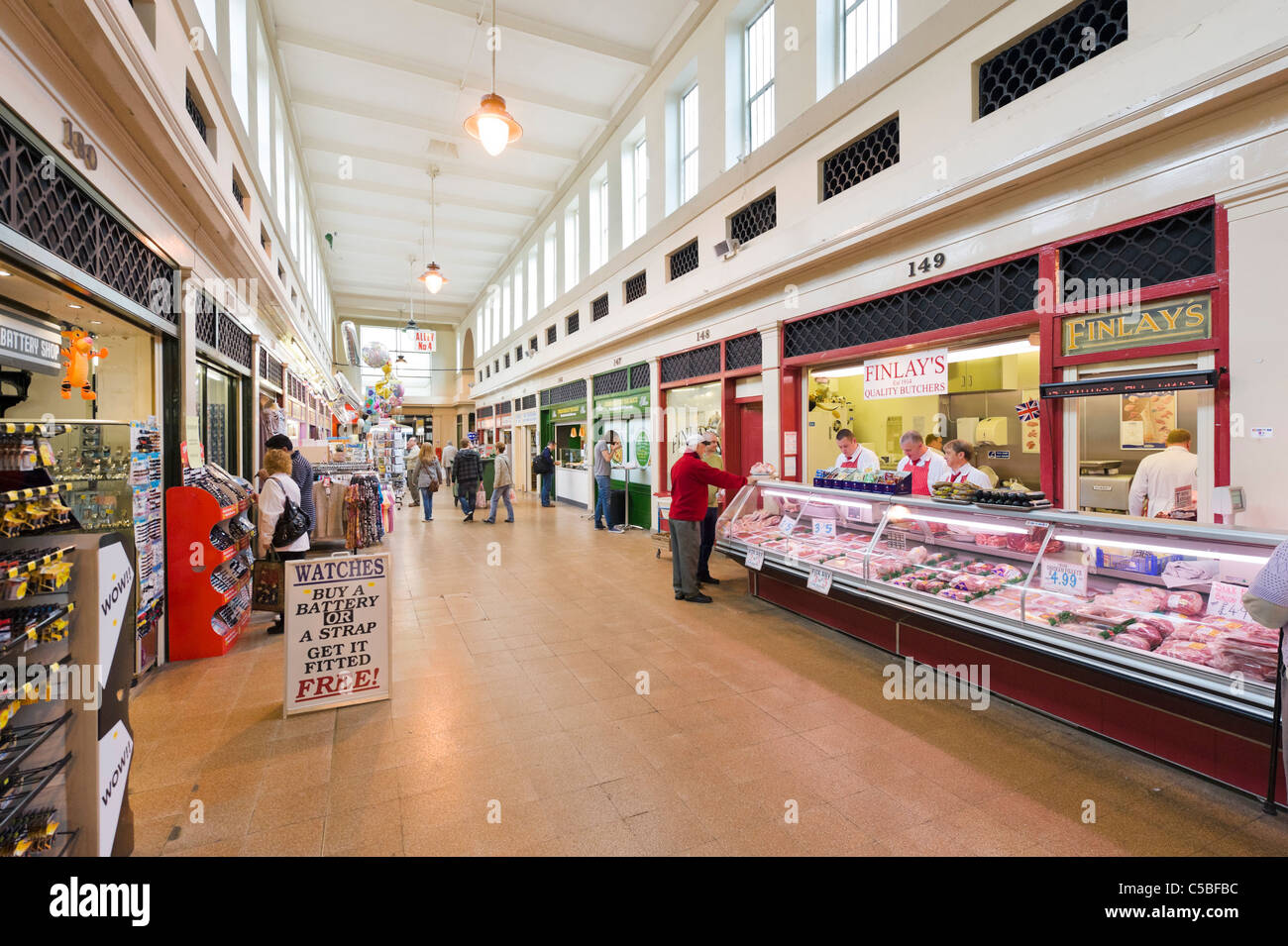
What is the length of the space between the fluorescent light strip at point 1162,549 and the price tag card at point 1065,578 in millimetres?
143

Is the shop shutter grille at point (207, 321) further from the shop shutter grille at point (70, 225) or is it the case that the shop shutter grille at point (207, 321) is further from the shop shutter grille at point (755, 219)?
the shop shutter grille at point (755, 219)

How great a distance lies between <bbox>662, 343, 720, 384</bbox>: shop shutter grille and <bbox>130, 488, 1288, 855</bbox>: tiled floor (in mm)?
4879

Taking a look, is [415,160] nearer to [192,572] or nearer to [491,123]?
[491,123]

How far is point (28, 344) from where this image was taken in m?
2.98

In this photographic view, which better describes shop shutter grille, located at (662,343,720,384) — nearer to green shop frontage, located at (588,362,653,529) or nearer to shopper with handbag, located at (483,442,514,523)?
green shop frontage, located at (588,362,653,529)

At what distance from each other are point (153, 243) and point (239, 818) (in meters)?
4.02

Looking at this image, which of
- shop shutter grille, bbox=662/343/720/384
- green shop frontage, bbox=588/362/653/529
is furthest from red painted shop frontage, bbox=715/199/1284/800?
green shop frontage, bbox=588/362/653/529

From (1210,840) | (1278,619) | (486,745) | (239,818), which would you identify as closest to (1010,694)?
(1210,840)

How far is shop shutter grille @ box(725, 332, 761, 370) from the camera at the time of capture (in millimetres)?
7688

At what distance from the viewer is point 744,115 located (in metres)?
7.72

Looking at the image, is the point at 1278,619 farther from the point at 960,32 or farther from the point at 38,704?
the point at 960,32

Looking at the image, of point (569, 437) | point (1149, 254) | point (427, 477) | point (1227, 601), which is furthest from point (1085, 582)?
point (569, 437)

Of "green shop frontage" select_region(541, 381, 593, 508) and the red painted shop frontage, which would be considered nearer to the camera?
the red painted shop frontage
